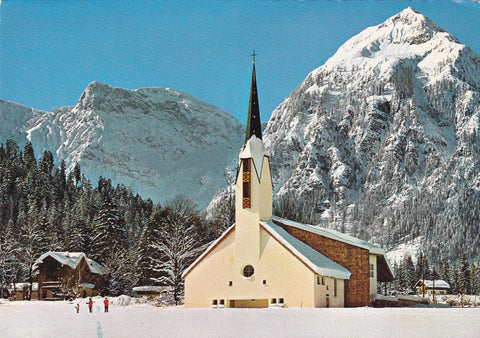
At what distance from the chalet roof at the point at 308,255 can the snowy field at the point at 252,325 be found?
9.10m

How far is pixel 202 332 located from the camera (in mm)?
26594

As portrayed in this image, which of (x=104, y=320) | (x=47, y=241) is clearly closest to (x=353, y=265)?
(x=104, y=320)

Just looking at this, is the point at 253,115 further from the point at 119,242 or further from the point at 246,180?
the point at 119,242

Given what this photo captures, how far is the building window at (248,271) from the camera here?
46594 mm

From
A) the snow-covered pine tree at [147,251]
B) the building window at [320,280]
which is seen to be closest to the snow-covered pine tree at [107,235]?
the snow-covered pine tree at [147,251]

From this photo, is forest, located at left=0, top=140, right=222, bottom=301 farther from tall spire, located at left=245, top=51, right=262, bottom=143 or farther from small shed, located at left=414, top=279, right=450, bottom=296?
small shed, located at left=414, top=279, right=450, bottom=296

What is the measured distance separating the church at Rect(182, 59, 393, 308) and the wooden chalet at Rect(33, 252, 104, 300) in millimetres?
26967

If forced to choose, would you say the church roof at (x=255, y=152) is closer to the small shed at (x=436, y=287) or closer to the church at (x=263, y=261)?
the church at (x=263, y=261)

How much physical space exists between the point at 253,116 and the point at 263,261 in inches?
427

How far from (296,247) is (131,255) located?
Answer: 49.1 m

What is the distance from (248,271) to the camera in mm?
46719

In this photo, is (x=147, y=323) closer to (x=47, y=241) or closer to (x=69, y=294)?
(x=69, y=294)

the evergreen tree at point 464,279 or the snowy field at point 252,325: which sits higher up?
the evergreen tree at point 464,279

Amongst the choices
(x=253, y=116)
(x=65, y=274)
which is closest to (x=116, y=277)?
(x=65, y=274)
